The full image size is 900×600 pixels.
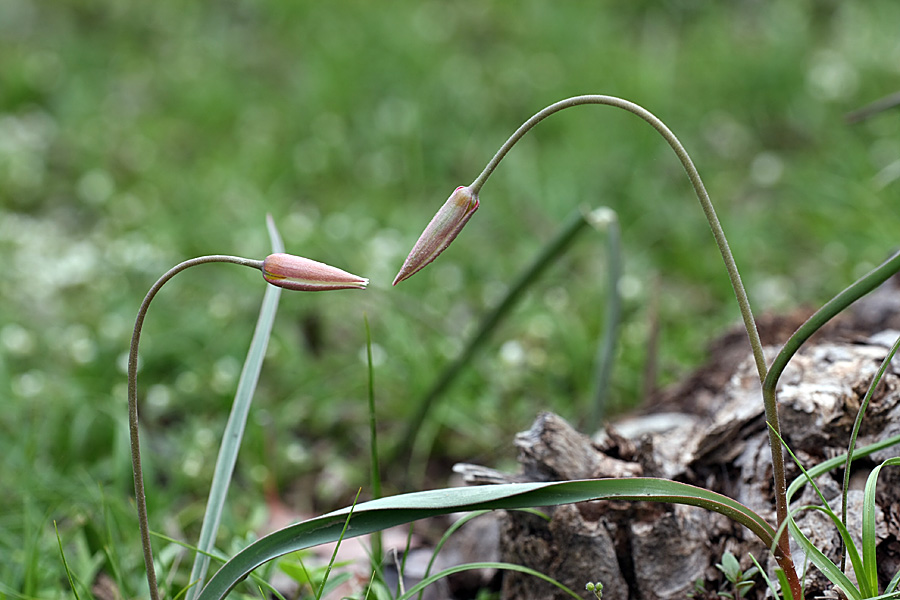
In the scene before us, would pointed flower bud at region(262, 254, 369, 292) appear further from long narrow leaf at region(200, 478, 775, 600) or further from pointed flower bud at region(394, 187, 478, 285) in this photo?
long narrow leaf at region(200, 478, 775, 600)

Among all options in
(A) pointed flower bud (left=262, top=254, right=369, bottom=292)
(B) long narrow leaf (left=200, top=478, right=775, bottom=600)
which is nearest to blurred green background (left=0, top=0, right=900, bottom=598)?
(B) long narrow leaf (left=200, top=478, right=775, bottom=600)

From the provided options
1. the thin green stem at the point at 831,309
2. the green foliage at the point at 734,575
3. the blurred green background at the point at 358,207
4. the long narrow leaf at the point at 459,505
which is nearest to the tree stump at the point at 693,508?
the green foliage at the point at 734,575

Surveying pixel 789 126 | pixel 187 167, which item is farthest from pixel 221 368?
pixel 789 126

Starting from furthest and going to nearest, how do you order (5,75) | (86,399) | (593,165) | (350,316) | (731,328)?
(5,75) < (593,165) < (350,316) < (86,399) < (731,328)

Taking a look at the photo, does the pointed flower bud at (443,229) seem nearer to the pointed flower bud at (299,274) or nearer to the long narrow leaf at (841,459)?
the pointed flower bud at (299,274)

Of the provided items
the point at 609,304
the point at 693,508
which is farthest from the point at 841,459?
the point at 609,304

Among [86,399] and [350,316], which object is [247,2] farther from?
[86,399]
